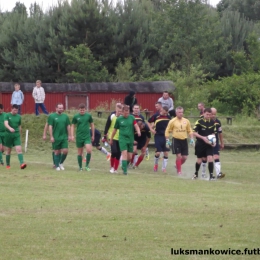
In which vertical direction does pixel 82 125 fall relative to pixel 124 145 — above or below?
above

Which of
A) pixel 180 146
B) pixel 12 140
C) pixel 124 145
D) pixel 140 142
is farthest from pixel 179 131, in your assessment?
pixel 12 140

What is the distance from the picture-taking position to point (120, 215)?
11.8 m

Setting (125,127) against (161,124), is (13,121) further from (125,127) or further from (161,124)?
(161,124)

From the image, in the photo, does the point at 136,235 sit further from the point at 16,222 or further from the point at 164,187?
the point at 164,187

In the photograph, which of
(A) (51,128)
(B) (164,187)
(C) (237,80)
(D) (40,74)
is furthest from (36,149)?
(D) (40,74)

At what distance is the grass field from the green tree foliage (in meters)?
42.1

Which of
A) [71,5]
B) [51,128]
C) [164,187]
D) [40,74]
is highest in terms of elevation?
[71,5]

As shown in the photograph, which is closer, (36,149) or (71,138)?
(71,138)

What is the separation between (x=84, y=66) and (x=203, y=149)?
4244 centimetres

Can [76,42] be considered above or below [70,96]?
above

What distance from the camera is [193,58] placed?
219 feet

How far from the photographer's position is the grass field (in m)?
9.19

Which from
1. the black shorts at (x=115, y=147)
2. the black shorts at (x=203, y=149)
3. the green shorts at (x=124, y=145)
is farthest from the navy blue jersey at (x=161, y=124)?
the black shorts at (x=203, y=149)

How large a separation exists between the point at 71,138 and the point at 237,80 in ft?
102
